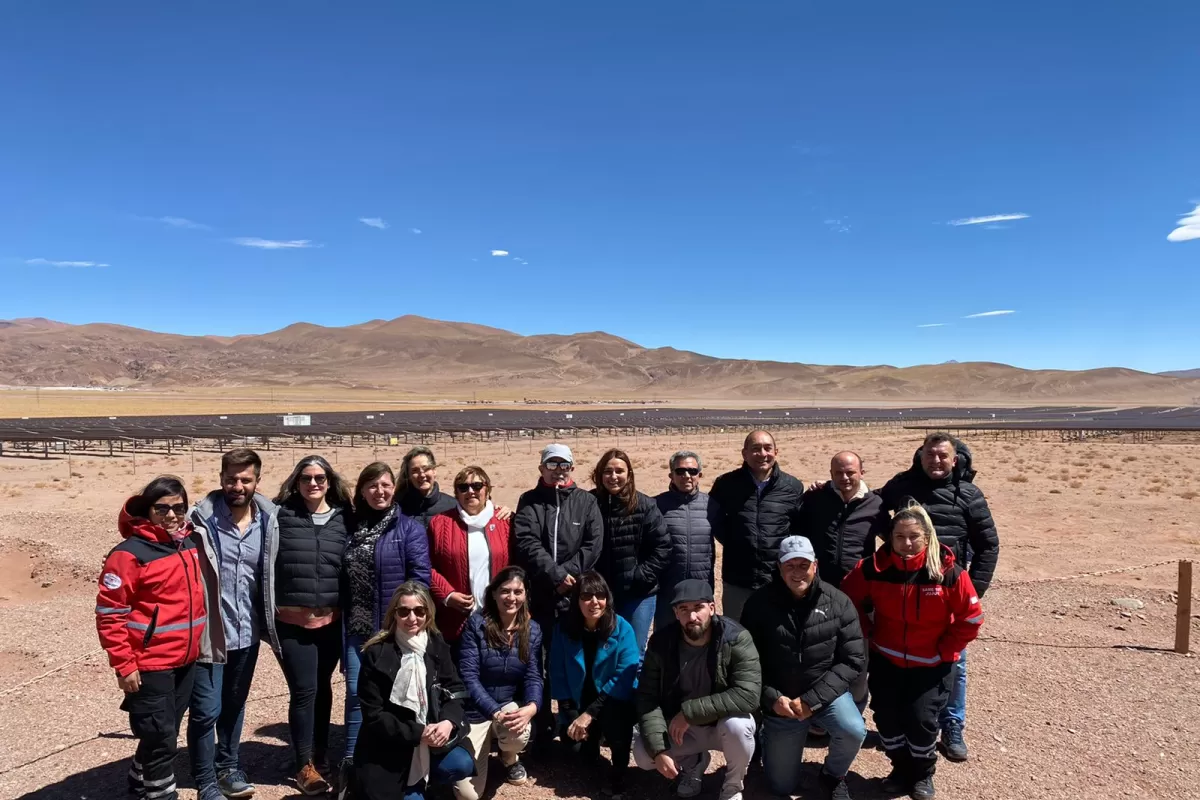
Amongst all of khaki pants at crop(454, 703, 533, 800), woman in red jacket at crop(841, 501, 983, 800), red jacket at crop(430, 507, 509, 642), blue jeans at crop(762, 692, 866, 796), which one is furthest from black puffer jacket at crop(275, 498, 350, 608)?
woman in red jacket at crop(841, 501, 983, 800)

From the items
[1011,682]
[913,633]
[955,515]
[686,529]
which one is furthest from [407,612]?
[1011,682]

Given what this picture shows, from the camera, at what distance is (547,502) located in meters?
3.98

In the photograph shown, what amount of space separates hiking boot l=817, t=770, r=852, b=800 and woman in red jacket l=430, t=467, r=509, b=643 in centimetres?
202

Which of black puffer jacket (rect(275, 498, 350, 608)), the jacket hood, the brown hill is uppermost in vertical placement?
the brown hill

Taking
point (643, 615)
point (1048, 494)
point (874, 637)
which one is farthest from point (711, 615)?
point (1048, 494)

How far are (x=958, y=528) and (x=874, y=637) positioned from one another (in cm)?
88

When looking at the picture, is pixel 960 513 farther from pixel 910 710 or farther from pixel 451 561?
pixel 451 561

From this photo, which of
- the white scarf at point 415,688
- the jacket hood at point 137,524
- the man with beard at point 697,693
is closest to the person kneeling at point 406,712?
the white scarf at point 415,688

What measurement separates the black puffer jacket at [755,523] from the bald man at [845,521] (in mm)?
175

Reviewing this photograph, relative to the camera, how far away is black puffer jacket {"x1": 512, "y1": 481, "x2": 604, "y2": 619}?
3.85 metres

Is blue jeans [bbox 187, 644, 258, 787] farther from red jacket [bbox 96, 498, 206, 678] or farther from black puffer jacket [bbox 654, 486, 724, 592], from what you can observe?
black puffer jacket [bbox 654, 486, 724, 592]

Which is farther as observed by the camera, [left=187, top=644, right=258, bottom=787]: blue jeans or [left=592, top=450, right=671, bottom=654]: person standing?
[left=592, top=450, right=671, bottom=654]: person standing

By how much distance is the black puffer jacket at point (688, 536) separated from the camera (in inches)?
163

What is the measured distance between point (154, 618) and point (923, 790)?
3881 mm
